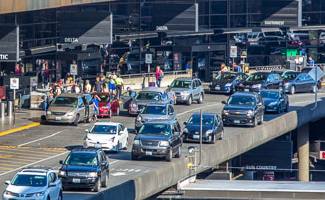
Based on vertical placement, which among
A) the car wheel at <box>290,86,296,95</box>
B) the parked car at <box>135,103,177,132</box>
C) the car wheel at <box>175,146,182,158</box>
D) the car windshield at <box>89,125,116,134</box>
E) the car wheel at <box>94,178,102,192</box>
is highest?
the car wheel at <box>290,86,296,95</box>

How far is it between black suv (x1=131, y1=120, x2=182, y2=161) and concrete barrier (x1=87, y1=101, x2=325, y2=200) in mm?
564

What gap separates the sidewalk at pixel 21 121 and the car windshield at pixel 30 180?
16605mm

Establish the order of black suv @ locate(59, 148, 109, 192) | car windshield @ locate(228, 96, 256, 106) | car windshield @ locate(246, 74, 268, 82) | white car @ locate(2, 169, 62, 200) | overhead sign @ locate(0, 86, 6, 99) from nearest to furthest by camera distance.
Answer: white car @ locate(2, 169, 62, 200) < black suv @ locate(59, 148, 109, 192) < car windshield @ locate(228, 96, 256, 106) < overhead sign @ locate(0, 86, 6, 99) < car windshield @ locate(246, 74, 268, 82)

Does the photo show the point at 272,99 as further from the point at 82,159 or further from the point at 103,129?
the point at 82,159

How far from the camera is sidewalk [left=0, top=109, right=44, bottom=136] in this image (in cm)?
4722

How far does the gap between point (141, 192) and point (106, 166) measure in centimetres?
161

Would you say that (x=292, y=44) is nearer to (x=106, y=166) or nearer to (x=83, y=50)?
(x=83, y=50)

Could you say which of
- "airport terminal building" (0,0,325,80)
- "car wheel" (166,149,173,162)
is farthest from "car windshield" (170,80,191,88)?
"car wheel" (166,149,173,162)

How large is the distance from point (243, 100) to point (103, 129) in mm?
10442

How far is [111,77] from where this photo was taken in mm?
58375

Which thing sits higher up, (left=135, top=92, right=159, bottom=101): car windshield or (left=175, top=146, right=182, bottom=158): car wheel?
→ (left=135, top=92, right=159, bottom=101): car windshield

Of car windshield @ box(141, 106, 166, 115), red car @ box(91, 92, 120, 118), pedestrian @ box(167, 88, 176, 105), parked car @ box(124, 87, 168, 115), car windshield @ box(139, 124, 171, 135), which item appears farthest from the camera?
pedestrian @ box(167, 88, 176, 105)

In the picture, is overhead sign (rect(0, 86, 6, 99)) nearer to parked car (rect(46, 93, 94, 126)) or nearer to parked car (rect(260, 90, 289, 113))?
parked car (rect(46, 93, 94, 126))

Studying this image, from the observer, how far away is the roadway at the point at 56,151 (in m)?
36.5
